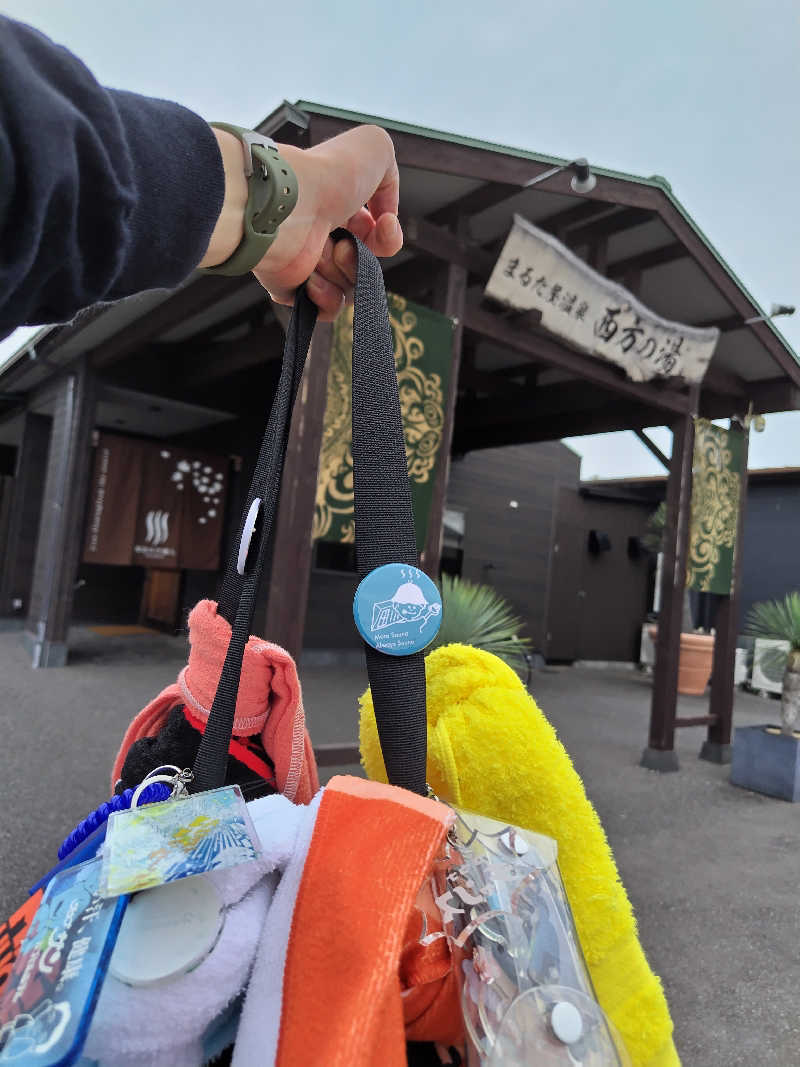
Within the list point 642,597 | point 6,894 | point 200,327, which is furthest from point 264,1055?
point 642,597

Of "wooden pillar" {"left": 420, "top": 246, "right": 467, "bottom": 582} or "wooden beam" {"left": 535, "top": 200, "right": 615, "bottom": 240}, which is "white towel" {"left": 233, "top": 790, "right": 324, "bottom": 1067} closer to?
"wooden pillar" {"left": 420, "top": 246, "right": 467, "bottom": 582}

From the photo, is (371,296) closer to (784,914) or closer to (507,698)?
(507,698)

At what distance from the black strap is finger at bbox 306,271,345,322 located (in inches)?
3.8

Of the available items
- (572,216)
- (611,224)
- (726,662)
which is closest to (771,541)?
(726,662)

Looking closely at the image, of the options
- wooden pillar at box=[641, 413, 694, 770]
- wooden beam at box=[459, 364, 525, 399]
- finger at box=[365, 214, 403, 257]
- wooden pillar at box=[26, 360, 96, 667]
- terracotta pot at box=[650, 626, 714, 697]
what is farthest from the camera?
terracotta pot at box=[650, 626, 714, 697]

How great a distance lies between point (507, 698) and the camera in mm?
738

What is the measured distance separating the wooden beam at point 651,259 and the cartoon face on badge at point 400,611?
4.75 m

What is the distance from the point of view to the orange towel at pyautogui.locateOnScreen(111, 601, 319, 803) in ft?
2.71

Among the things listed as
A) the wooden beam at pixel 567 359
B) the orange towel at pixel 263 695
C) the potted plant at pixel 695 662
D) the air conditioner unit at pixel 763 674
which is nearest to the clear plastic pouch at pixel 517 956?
the orange towel at pixel 263 695

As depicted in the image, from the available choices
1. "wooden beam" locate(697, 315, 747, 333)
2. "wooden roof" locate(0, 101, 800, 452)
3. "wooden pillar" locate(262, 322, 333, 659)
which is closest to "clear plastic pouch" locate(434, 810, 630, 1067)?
"wooden pillar" locate(262, 322, 333, 659)

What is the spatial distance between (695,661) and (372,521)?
1033 cm

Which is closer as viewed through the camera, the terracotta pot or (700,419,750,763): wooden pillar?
(700,419,750,763): wooden pillar

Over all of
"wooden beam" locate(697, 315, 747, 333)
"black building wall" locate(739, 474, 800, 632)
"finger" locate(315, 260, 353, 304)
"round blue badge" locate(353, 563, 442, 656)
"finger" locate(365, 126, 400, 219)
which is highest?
"wooden beam" locate(697, 315, 747, 333)

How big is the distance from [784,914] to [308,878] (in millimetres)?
3438
